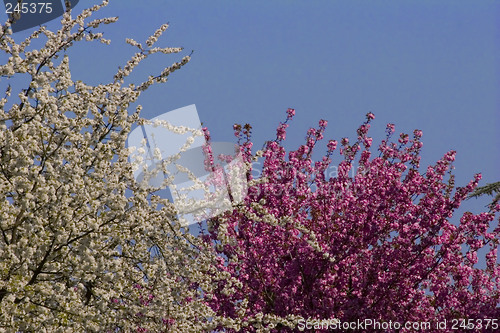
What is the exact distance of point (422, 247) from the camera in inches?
570

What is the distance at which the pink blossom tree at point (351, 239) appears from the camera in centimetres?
1382

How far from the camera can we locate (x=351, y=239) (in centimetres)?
1408

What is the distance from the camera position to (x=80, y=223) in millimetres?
8008

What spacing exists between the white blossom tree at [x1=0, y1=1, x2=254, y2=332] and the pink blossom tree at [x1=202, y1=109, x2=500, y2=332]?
12.2 ft

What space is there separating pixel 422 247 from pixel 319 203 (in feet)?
8.25

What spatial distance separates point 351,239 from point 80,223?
7523mm

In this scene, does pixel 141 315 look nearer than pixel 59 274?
No

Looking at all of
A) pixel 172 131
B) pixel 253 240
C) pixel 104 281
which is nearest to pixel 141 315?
pixel 104 281

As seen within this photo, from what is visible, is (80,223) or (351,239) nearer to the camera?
(80,223)

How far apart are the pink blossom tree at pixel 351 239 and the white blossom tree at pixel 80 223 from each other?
3.73m

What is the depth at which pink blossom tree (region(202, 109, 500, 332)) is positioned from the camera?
13.8 metres

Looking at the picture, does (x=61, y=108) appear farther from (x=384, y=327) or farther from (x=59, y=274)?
(x=384, y=327)

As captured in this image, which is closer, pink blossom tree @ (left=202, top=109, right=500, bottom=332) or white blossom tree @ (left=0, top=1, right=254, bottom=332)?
white blossom tree @ (left=0, top=1, right=254, bottom=332)

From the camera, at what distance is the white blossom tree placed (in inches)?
312
